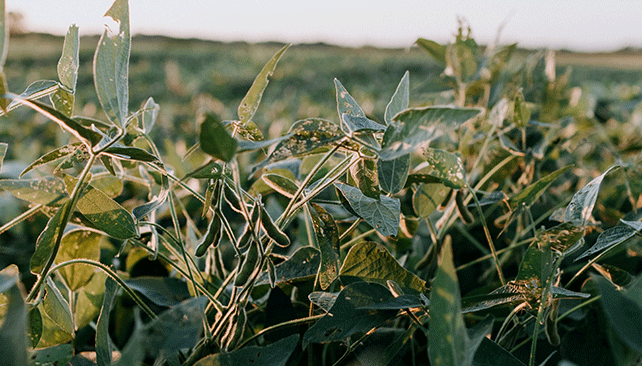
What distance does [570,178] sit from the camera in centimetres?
84

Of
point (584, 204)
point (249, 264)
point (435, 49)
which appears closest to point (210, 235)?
point (249, 264)

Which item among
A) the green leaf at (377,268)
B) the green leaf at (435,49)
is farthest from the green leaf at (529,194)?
the green leaf at (435,49)

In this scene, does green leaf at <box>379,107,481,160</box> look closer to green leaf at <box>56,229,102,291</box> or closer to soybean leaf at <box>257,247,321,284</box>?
soybean leaf at <box>257,247,321,284</box>

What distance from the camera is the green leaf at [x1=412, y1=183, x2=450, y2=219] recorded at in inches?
15.8

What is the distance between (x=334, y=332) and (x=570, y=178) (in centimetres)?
76

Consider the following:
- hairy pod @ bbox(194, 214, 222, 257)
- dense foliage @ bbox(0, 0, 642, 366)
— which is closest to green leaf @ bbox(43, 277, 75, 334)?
dense foliage @ bbox(0, 0, 642, 366)

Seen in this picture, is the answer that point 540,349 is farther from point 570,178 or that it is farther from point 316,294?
point 570,178

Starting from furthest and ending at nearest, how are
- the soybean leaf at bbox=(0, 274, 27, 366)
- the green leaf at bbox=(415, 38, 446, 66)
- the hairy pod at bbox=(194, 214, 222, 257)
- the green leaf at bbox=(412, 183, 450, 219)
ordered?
the green leaf at bbox=(415, 38, 446, 66), the green leaf at bbox=(412, 183, 450, 219), the hairy pod at bbox=(194, 214, 222, 257), the soybean leaf at bbox=(0, 274, 27, 366)

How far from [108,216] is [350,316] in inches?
7.7

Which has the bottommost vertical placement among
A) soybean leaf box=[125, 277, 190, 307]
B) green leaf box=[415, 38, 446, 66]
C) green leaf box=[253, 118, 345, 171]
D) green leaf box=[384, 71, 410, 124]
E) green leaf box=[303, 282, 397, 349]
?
soybean leaf box=[125, 277, 190, 307]

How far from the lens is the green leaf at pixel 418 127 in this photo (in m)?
0.21

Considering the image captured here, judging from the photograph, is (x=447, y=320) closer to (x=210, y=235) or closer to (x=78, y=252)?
(x=210, y=235)

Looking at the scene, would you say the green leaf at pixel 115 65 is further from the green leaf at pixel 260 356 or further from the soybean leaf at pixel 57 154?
the green leaf at pixel 260 356

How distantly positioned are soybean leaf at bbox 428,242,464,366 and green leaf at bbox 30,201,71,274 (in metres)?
0.23
